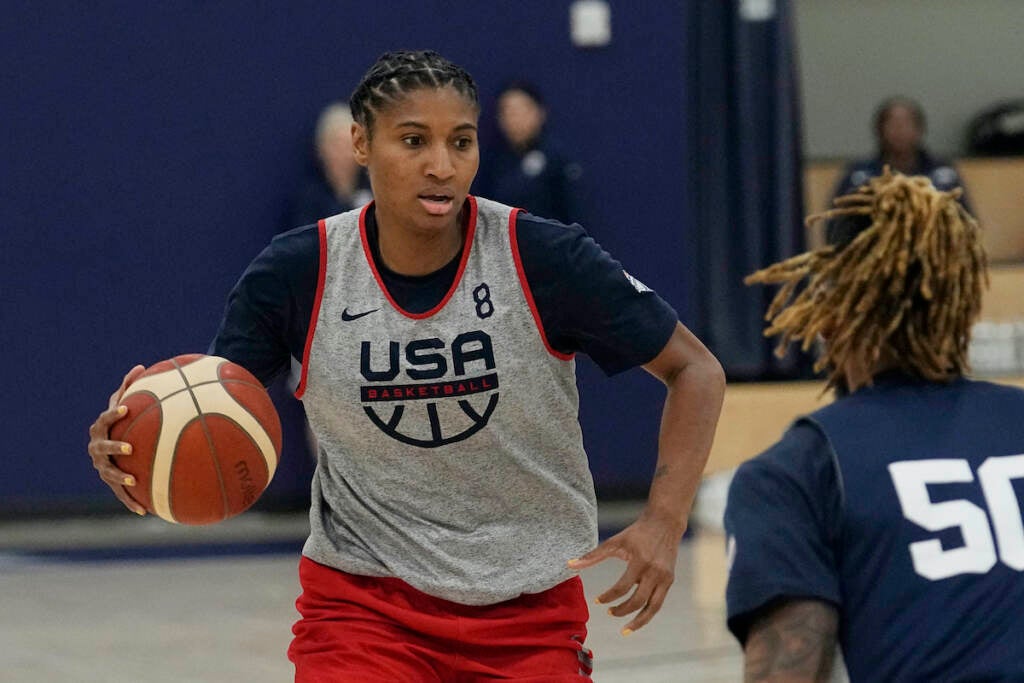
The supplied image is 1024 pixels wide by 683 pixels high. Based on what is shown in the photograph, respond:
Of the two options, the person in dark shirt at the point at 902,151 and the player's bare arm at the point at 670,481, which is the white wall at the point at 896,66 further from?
the player's bare arm at the point at 670,481

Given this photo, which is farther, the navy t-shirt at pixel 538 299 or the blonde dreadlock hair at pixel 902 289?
the navy t-shirt at pixel 538 299

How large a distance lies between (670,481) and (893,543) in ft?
2.98

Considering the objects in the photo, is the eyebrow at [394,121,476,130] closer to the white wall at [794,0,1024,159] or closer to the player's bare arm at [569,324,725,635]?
the player's bare arm at [569,324,725,635]

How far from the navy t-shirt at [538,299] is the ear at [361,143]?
15cm

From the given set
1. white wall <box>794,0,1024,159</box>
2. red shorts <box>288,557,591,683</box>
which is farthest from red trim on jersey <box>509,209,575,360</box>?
white wall <box>794,0,1024,159</box>

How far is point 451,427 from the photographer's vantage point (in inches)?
116

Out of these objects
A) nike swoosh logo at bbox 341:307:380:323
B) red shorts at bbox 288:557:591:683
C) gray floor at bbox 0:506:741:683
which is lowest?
gray floor at bbox 0:506:741:683

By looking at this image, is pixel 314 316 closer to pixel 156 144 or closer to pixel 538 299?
pixel 538 299

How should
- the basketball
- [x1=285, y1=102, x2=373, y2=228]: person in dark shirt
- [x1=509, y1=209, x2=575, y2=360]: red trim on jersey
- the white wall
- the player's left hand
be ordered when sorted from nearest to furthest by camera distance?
1. the player's left hand
2. the basketball
3. [x1=509, y1=209, x2=575, y2=360]: red trim on jersey
4. [x1=285, y1=102, x2=373, y2=228]: person in dark shirt
5. the white wall

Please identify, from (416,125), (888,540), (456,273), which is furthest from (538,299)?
(888,540)

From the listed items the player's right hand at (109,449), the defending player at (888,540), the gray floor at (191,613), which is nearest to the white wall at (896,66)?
the gray floor at (191,613)

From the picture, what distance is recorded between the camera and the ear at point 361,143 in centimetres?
305

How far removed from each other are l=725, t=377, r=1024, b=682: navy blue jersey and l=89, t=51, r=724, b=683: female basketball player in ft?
2.68

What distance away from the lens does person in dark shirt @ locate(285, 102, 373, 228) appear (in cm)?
796
